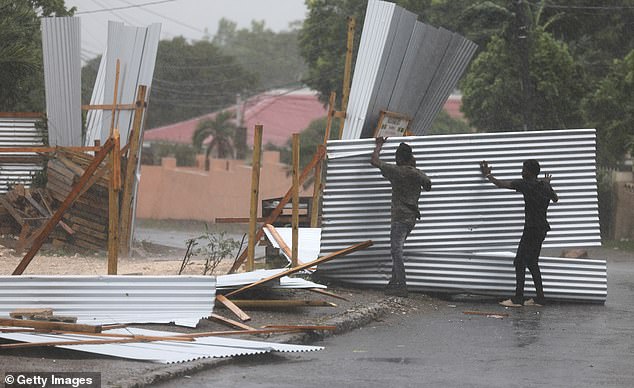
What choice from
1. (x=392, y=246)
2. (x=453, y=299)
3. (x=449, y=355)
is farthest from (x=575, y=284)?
(x=449, y=355)

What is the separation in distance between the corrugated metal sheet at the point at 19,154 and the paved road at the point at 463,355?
38.2 ft

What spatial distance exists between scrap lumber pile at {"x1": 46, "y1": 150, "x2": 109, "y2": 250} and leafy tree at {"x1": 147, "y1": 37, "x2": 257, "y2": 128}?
4328cm

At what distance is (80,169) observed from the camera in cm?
2038

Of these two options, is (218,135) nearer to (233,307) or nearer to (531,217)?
(531,217)

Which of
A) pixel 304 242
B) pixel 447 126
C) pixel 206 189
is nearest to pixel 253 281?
pixel 304 242

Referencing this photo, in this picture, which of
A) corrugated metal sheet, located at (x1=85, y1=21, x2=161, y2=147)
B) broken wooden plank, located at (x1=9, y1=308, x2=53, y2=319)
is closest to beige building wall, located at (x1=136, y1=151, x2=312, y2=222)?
corrugated metal sheet, located at (x1=85, y1=21, x2=161, y2=147)

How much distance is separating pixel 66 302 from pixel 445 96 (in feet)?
27.4

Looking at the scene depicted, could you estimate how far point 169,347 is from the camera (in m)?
8.20

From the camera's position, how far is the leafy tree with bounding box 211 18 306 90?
109206 mm

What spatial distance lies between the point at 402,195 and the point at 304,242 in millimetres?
2349

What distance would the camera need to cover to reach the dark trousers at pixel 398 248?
12.5 m

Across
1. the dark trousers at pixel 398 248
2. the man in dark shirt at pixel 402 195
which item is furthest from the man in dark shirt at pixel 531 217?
the dark trousers at pixel 398 248

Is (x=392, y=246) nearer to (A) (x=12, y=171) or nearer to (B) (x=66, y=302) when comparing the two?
(B) (x=66, y=302)

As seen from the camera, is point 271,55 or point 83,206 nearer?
point 83,206
